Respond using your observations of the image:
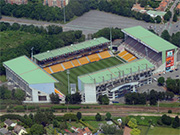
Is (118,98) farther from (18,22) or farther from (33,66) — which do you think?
(18,22)

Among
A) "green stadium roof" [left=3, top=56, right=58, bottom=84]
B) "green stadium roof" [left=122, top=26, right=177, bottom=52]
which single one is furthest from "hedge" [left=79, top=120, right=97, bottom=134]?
"green stadium roof" [left=122, top=26, right=177, bottom=52]

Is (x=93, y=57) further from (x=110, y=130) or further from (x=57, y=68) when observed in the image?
(x=110, y=130)

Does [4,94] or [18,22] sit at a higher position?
[18,22]

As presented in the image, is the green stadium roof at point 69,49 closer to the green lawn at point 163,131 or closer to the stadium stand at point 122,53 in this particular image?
the stadium stand at point 122,53

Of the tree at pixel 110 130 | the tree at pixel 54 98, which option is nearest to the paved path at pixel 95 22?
the tree at pixel 54 98

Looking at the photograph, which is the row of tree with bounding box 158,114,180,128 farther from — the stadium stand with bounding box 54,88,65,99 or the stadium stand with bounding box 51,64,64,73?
the stadium stand with bounding box 51,64,64,73

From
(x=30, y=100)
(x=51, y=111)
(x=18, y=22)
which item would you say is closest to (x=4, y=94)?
(x=30, y=100)

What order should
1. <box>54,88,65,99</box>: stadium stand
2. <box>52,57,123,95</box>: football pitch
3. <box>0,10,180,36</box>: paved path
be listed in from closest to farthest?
<box>54,88,65,99</box>: stadium stand < <box>52,57,123,95</box>: football pitch < <box>0,10,180,36</box>: paved path
